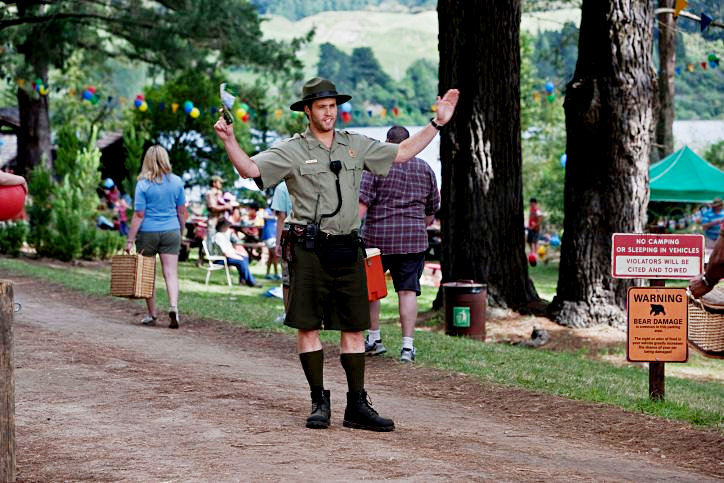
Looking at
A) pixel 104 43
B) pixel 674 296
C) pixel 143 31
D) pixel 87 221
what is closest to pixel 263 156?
pixel 674 296

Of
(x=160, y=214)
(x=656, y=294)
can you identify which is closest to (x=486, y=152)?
(x=160, y=214)

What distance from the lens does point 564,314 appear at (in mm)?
15523

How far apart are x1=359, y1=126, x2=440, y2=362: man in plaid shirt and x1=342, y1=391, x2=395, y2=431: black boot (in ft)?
11.1

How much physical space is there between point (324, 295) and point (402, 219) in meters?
3.42

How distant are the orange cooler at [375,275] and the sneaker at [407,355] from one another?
856 mm

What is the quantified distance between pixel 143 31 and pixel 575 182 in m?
16.2

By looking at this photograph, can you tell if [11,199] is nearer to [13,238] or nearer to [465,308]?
[465,308]

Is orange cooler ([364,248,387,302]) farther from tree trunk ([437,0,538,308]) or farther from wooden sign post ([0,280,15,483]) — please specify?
tree trunk ([437,0,538,308])

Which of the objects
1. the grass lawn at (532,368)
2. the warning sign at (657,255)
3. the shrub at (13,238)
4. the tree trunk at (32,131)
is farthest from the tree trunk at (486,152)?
the tree trunk at (32,131)

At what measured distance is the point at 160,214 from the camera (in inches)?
508

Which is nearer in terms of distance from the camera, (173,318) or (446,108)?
(446,108)

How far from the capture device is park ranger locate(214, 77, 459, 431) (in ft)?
23.2

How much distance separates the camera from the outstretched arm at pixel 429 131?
7043mm

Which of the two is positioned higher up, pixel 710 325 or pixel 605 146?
pixel 605 146
